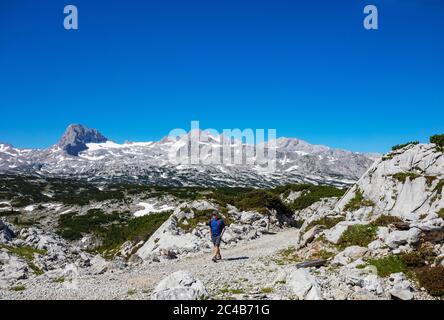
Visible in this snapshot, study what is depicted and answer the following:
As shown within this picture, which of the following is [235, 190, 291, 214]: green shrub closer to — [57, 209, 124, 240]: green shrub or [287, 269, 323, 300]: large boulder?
[287, 269, 323, 300]: large boulder

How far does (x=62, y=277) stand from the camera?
22375 mm

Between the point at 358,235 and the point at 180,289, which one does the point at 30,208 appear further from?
the point at 180,289

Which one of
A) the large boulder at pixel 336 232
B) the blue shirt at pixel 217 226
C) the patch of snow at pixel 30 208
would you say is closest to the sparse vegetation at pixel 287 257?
the large boulder at pixel 336 232

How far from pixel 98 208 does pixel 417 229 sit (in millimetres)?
125129

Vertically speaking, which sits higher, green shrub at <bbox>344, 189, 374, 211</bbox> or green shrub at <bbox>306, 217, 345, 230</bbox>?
green shrub at <bbox>344, 189, 374, 211</bbox>

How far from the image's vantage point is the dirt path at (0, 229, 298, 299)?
17.5 meters

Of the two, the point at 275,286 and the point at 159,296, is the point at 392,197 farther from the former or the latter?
the point at 159,296

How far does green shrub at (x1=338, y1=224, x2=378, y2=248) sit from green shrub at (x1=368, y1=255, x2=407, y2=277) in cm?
334

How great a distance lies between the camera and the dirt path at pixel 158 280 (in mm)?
17484

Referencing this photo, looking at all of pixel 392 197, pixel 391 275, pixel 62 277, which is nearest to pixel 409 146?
pixel 392 197

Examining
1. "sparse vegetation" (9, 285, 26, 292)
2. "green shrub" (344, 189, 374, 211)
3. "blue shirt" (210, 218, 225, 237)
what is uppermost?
"green shrub" (344, 189, 374, 211)

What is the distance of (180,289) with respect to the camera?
15.7 meters

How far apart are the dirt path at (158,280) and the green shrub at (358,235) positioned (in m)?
4.94

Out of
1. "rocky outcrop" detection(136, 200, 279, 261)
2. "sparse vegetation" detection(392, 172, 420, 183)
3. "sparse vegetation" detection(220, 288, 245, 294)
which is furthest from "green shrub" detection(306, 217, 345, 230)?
"sparse vegetation" detection(220, 288, 245, 294)
